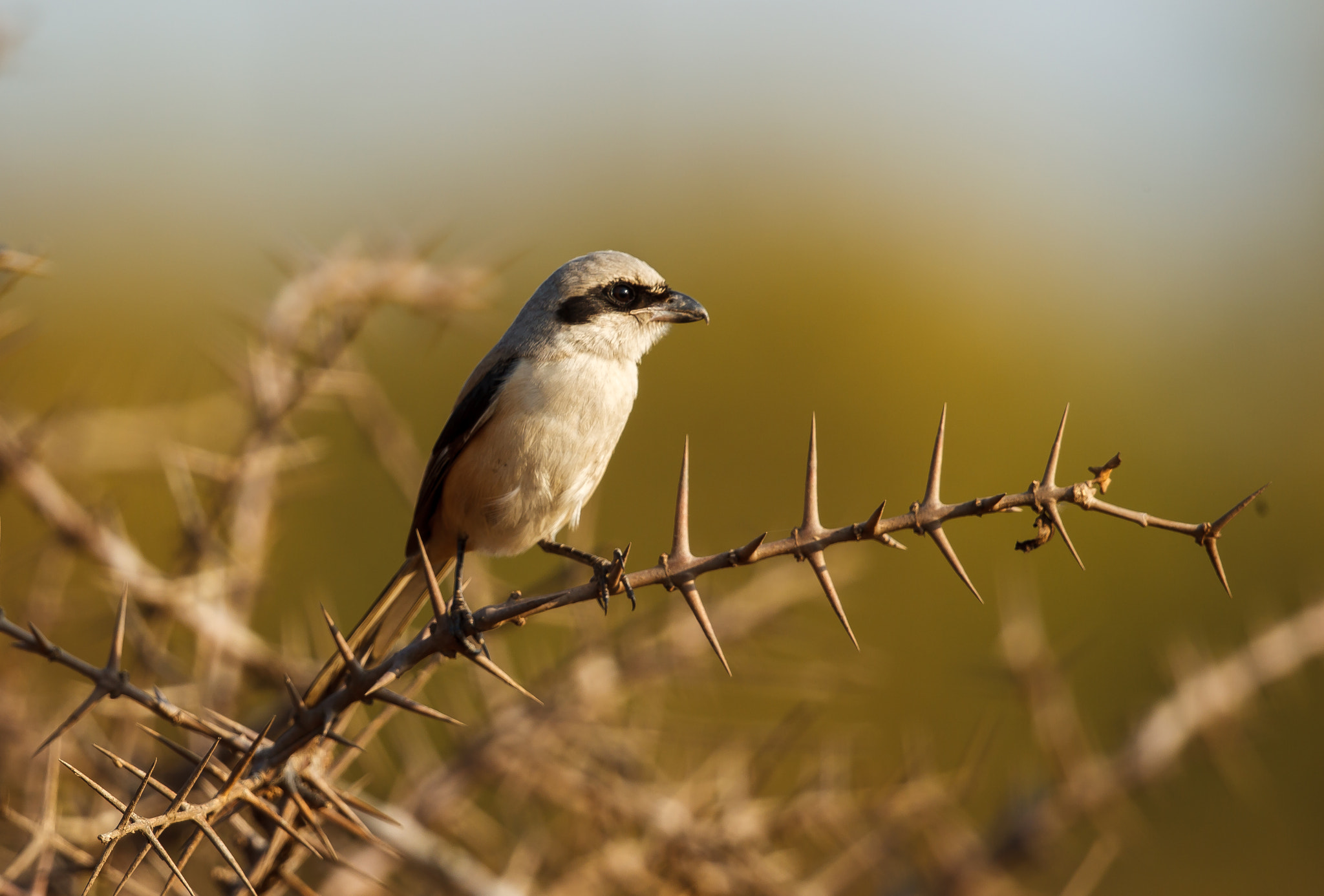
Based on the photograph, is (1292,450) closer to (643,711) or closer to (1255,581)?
(1255,581)

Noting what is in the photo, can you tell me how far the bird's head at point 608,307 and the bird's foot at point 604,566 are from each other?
64 cm

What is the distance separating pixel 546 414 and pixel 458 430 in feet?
1.16

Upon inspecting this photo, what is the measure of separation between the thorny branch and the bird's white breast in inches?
9.3

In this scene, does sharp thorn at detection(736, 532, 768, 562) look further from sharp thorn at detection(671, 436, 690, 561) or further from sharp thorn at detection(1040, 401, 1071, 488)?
sharp thorn at detection(1040, 401, 1071, 488)

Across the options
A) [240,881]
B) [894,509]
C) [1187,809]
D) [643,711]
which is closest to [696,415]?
[894,509]

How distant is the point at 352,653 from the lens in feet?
6.71

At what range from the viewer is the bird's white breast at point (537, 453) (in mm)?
3188

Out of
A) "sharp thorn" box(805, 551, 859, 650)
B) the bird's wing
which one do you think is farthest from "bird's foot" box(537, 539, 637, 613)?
Result: the bird's wing

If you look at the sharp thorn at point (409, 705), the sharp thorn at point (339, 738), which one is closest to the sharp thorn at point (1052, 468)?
A: the sharp thorn at point (409, 705)

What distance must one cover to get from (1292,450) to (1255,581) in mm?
1092

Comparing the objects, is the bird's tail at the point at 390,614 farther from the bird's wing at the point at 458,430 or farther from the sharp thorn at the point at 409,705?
the sharp thorn at the point at 409,705

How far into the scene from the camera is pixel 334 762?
2.26 m

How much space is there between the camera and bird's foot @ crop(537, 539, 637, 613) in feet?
5.41

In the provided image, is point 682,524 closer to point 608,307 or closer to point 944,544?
point 944,544
